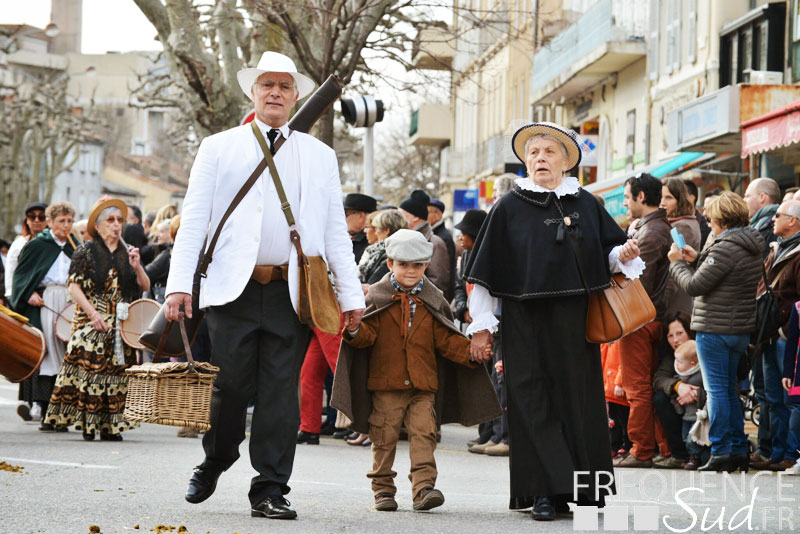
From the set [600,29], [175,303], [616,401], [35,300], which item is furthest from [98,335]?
[600,29]

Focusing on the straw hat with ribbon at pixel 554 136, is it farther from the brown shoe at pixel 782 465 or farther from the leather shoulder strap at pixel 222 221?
the brown shoe at pixel 782 465

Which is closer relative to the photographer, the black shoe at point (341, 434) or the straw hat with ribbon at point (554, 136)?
the straw hat with ribbon at point (554, 136)

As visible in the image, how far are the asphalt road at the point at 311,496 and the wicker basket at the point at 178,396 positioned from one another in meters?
0.49

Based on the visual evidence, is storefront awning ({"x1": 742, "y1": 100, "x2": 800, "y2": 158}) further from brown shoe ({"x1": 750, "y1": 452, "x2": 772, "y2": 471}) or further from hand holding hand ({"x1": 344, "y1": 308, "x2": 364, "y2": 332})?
hand holding hand ({"x1": 344, "y1": 308, "x2": 364, "y2": 332})

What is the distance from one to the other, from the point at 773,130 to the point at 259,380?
1170 centimetres

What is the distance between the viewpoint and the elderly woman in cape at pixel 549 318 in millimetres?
7973

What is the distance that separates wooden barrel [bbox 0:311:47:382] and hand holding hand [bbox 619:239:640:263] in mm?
6083

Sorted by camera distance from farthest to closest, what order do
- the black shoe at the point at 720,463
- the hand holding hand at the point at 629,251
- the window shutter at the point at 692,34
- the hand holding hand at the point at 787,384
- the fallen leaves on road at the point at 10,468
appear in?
the window shutter at the point at 692,34
the black shoe at the point at 720,463
the hand holding hand at the point at 787,384
the fallen leaves on road at the point at 10,468
the hand holding hand at the point at 629,251

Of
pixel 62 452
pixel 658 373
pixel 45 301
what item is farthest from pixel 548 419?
pixel 45 301

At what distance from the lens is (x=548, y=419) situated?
316 inches

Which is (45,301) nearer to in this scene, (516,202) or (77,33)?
(516,202)

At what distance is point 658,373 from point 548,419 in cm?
386

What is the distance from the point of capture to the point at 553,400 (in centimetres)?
806

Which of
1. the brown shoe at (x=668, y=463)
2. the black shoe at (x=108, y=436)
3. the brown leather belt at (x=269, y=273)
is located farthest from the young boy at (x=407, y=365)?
the black shoe at (x=108, y=436)
